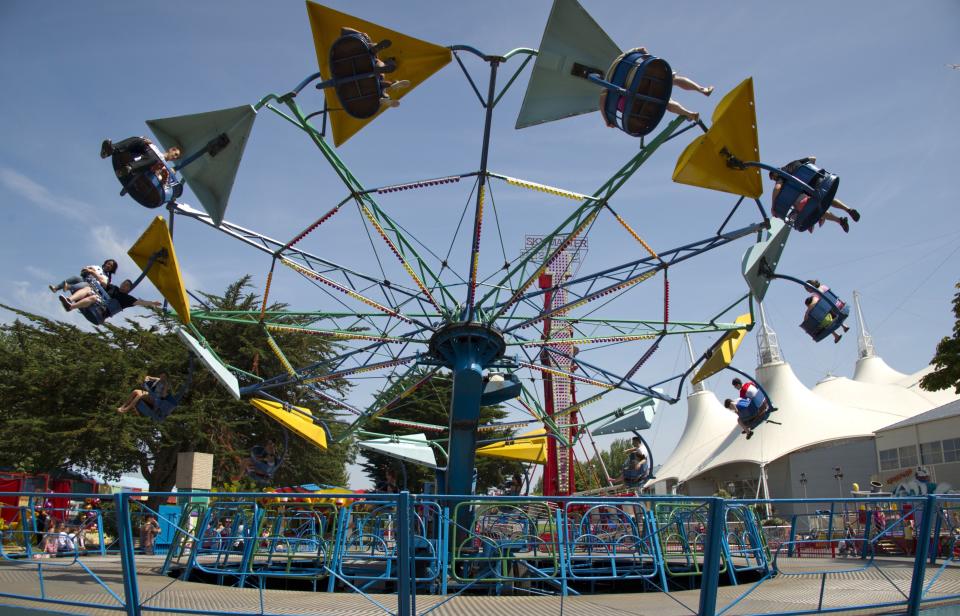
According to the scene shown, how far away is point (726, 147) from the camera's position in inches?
420

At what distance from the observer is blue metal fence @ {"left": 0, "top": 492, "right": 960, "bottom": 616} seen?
690 centimetres

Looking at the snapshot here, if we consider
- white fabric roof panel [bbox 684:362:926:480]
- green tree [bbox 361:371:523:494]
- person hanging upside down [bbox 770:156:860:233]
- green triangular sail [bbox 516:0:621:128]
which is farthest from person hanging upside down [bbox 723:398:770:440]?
white fabric roof panel [bbox 684:362:926:480]

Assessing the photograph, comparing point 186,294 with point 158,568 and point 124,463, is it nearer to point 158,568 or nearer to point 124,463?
point 158,568

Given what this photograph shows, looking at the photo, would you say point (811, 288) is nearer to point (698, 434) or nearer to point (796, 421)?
point (796, 421)

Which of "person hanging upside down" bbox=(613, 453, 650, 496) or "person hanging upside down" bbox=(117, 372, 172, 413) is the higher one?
"person hanging upside down" bbox=(117, 372, 172, 413)

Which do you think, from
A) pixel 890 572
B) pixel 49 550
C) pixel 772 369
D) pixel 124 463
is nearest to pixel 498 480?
pixel 124 463

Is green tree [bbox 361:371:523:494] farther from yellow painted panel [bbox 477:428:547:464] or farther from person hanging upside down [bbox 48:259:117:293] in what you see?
person hanging upside down [bbox 48:259:117:293]

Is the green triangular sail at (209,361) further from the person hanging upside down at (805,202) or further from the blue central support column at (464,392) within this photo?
the person hanging upside down at (805,202)

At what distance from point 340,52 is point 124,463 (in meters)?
30.3

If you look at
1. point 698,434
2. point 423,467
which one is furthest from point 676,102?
point 698,434

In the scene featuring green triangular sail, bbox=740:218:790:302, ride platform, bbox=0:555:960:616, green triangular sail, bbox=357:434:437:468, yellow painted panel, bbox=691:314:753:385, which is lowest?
ride platform, bbox=0:555:960:616

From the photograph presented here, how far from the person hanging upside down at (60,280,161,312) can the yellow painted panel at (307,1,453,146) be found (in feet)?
14.8

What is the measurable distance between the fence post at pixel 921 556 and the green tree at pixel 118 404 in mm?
25807

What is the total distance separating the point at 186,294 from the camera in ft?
38.4
